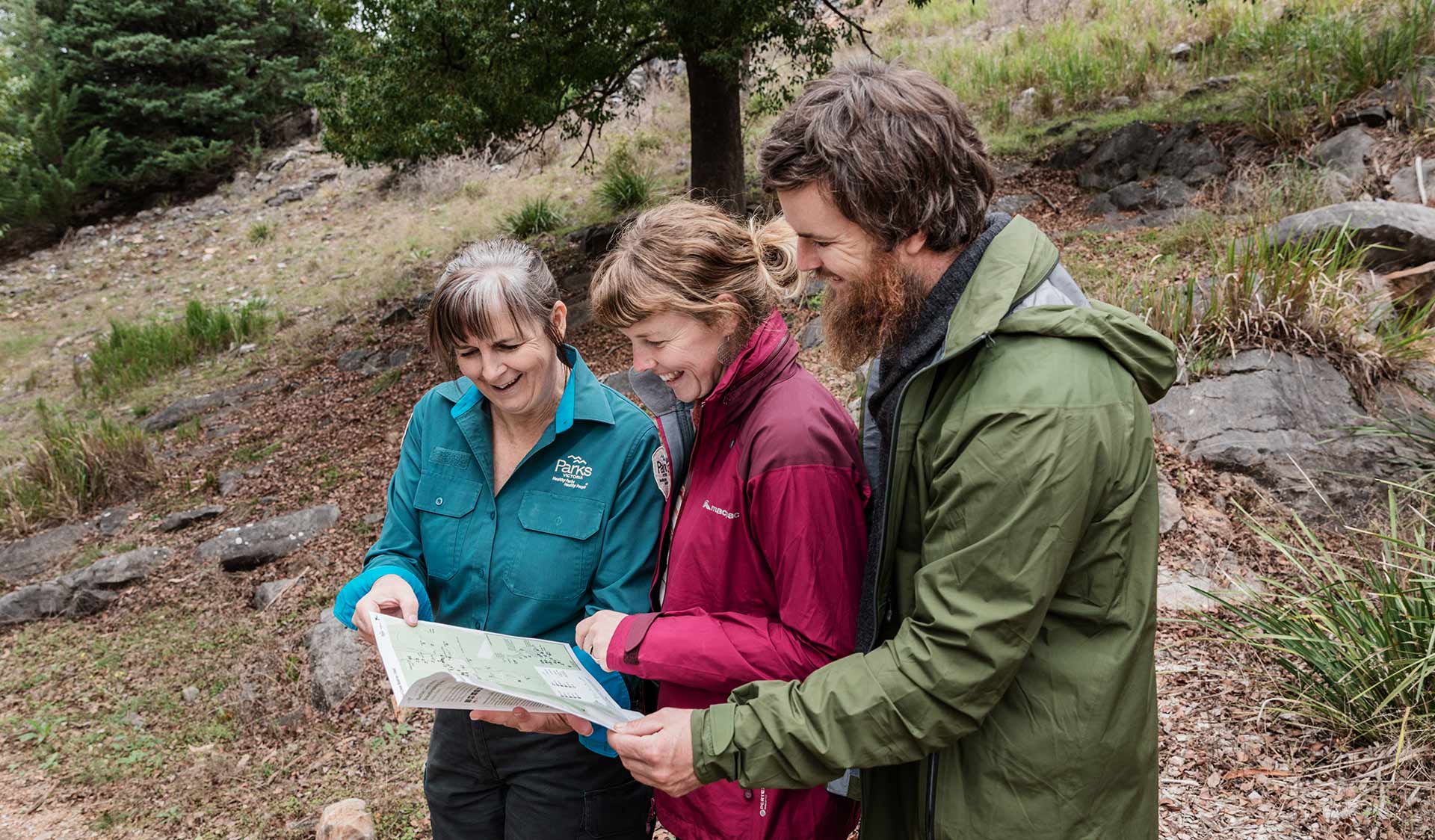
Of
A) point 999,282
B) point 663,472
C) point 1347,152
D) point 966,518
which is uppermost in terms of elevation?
point 999,282

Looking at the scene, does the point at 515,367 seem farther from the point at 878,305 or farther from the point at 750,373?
the point at 878,305

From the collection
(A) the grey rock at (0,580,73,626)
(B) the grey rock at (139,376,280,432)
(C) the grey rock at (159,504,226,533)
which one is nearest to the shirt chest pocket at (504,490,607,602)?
(A) the grey rock at (0,580,73,626)

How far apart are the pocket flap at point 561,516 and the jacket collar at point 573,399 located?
0.15 metres

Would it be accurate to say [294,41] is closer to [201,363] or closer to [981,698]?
[201,363]

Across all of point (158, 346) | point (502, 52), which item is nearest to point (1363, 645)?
point (502, 52)

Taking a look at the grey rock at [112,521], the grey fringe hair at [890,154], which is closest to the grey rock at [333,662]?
the grey rock at [112,521]

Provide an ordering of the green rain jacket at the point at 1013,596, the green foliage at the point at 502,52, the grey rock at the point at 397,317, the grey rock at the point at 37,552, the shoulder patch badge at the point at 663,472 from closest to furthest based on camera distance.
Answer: the green rain jacket at the point at 1013,596 → the shoulder patch badge at the point at 663,472 → the grey rock at the point at 37,552 → the green foliage at the point at 502,52 → the grey rock at the point at 397,317

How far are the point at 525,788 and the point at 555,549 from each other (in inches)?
20.0

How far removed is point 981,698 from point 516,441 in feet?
4.01

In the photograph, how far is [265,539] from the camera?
6.30 metres

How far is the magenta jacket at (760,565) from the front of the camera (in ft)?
4.99

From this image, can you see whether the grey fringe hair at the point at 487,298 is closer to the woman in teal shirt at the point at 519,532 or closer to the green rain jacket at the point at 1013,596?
the woman in teal shirt at the point at 519,532

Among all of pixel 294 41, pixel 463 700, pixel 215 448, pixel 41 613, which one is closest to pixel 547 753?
pixel 463 700

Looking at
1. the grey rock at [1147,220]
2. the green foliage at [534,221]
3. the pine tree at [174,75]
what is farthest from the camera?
the pine tree at [174,75]
